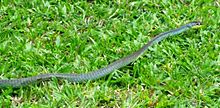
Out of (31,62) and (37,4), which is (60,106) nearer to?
(31,62)

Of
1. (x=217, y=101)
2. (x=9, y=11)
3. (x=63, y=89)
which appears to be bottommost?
(x=217, y=101)

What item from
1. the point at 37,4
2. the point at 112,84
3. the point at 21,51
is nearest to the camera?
the point at 112,84

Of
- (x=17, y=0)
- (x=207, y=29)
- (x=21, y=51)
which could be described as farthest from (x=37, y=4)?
(x=207, y=29)

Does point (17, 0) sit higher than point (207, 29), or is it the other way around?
point (17, 0)

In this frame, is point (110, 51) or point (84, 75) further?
point (110, 51)

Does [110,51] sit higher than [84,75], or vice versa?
[110,51]

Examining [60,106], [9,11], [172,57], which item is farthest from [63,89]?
[9,11]

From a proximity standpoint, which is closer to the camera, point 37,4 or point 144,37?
point 144,37

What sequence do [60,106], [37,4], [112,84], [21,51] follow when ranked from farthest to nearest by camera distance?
1. [37,4]
2. [21,51]
3. [112,84]
4. [60,106]
